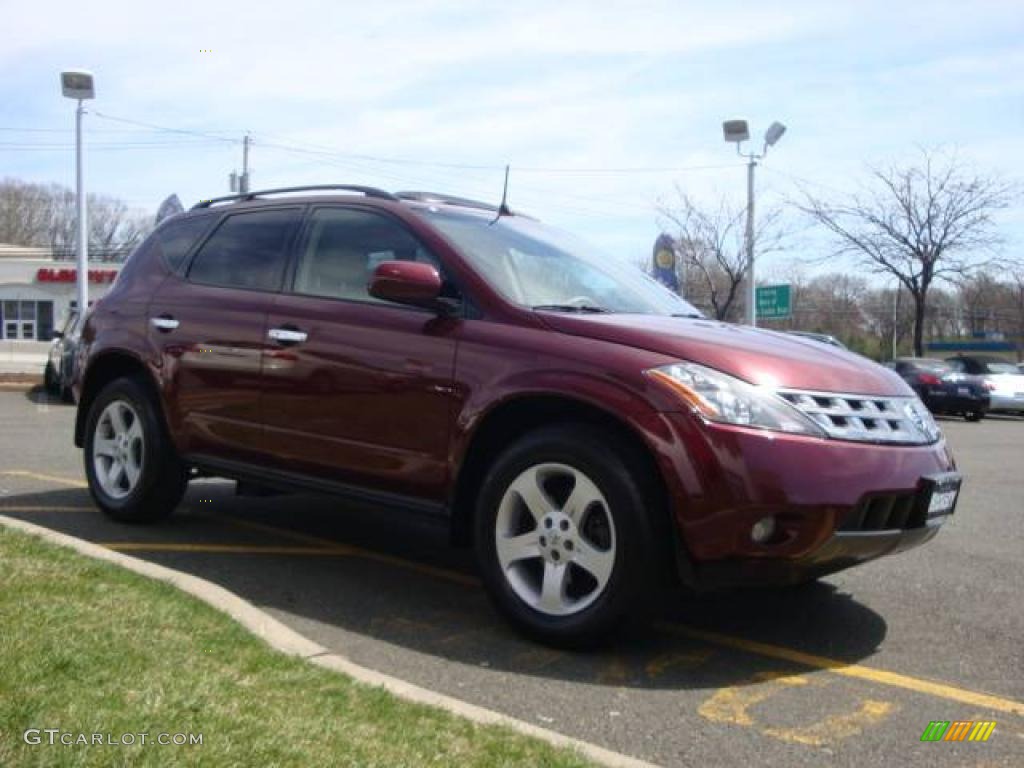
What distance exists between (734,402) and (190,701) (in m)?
2.08

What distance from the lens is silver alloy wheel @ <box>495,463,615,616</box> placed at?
4188mm

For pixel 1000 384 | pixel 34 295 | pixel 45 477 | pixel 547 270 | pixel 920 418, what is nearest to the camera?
pixel 920 418

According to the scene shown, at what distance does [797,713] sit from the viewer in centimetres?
372

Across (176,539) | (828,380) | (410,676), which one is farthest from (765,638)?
(176,539)

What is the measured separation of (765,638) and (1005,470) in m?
7.74

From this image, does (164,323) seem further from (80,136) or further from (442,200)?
(80,136)

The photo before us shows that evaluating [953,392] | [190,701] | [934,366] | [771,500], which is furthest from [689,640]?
[934,366]

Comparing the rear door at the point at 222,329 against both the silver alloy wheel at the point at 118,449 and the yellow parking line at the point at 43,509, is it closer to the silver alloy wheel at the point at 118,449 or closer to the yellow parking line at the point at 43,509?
the silver alloy wheel at the point at 118,449

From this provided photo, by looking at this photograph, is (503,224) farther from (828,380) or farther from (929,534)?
(929,534)

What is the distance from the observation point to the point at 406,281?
4621mm

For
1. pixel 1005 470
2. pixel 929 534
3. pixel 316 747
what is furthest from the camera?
pixel 1005 470

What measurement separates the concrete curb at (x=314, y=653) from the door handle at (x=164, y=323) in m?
1.26

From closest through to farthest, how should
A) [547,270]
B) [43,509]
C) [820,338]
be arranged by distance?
[547,270], [43,509], [820,338]

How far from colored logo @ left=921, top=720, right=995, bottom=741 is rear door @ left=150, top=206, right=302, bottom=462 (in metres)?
3.30
